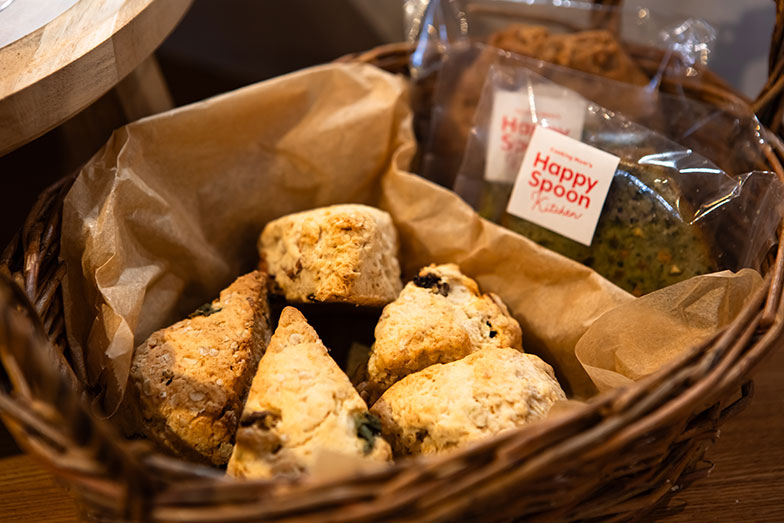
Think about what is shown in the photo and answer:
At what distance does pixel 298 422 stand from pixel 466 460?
26 centimetres

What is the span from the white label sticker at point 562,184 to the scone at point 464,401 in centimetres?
37

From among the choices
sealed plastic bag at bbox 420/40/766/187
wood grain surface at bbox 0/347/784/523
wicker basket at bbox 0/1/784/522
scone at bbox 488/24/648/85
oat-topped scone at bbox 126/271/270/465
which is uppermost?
scone at bbox 488/24/648/85

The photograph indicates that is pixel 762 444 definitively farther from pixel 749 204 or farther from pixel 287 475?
pixel 287 475

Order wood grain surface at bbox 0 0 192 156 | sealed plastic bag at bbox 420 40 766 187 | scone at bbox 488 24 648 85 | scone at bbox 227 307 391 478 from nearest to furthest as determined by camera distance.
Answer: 1. scone at bbox 227 307 391 478
2. wood grain surface at bbox 0 0 192 156
3. sealed plastic bag at bbox 420 40 766 187
4. scone at bbox 488 24 648 85

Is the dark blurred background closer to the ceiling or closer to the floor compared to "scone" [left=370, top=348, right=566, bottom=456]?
closer to the ceiling

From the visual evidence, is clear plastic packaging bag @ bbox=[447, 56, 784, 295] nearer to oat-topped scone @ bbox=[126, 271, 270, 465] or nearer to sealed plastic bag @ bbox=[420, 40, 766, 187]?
sealed plastic bag @ bbox=[420, 40, 766, 187]

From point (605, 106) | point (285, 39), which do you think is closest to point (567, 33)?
point (605, 106)

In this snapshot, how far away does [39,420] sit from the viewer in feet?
2.20

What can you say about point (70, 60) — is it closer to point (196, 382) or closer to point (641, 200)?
point (196, 382)

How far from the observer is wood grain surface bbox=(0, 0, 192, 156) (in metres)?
0.96

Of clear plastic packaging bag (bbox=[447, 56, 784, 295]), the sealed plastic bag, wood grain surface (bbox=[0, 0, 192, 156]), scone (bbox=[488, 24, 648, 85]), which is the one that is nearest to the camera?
wood grain surface (bbox=[0, 0, 192, 156])

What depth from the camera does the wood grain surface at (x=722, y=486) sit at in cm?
110

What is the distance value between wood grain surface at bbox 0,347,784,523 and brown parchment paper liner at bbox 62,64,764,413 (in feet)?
0.83

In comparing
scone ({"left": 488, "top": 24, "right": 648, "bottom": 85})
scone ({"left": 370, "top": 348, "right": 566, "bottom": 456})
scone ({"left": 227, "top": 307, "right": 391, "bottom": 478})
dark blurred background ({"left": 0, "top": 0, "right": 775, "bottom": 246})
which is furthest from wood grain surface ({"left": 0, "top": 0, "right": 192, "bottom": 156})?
dark blurred background ({"left": 0, "top": 0, "right": 775, "bottom": 246})
